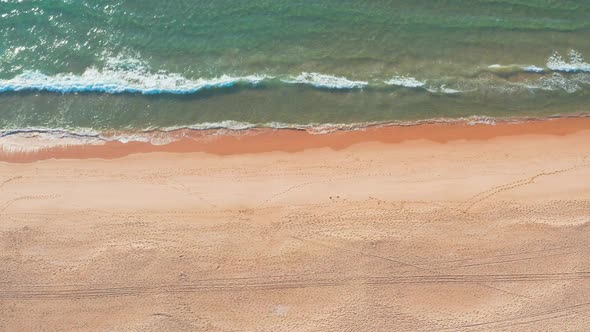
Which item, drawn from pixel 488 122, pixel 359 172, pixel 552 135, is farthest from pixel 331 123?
pixel 552 135

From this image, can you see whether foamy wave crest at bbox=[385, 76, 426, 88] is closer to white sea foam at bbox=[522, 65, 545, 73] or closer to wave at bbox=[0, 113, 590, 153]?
wave at bbox=[0, 113, 590, 153]

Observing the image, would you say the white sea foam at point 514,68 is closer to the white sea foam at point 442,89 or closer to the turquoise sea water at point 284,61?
the turquoise sea water at point 284,61

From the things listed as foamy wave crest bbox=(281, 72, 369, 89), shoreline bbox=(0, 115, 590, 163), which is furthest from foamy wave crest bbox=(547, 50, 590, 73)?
foamy wave crest bbox=(281, 72, 369, 89)

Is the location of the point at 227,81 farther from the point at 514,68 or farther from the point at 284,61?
the point at 514,68

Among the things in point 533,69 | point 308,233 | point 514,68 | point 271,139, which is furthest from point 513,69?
point 308,233

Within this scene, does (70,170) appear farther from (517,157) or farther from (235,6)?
(517,157)
